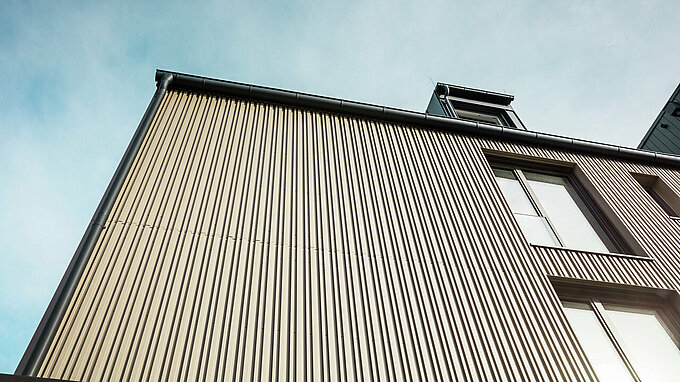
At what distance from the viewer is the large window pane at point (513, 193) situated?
26.6 feet

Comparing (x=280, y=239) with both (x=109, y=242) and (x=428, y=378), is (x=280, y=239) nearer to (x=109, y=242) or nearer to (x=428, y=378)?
(x=109, y=242)

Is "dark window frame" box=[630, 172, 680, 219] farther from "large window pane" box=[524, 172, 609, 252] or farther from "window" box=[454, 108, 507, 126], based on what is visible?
"window" box=[454, 108, 507, 126]

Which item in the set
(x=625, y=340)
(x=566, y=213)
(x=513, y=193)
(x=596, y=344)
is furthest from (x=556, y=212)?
(x=596, y=344)

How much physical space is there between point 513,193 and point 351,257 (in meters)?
4.12

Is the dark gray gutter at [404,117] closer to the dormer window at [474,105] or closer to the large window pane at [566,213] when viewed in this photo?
the large window pane at [566,213]

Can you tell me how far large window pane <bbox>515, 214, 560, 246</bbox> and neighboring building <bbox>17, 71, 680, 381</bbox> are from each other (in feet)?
0.12

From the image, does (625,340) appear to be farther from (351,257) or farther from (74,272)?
(74,272)

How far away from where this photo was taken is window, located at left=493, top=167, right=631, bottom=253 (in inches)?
304

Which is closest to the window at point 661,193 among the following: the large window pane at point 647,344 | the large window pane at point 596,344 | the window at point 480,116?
the window at point 480,116

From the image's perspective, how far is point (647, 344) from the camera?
6246 millimetres

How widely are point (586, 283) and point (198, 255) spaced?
5.64 meters

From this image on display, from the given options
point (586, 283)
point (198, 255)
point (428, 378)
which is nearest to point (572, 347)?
point (586, 283)

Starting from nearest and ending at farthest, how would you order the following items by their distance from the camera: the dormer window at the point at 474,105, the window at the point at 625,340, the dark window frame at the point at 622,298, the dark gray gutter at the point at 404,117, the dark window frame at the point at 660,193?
the window at the point at 625,340, the dark window frame at the point at 622,298, the dark gray gutter at the point at 404,117, the dark window frame at the point at 660,193, the dormer window at the point at 474,105

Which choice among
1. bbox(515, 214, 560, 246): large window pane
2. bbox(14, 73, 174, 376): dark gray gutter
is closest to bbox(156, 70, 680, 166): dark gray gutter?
bbox(14, 73, 174, 376): dark gray gutter
